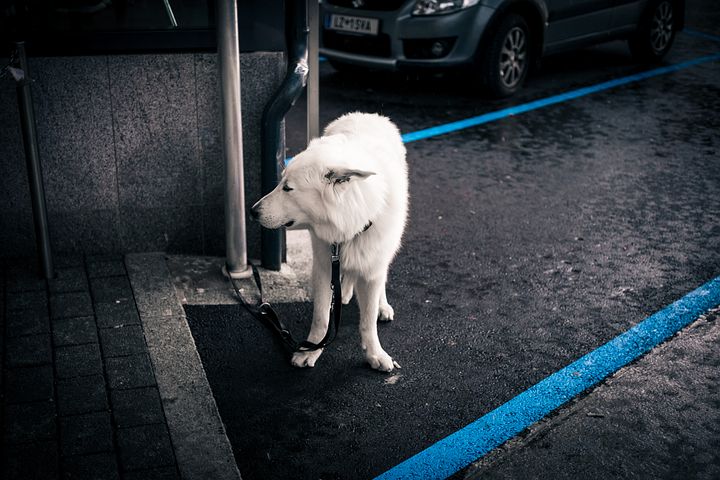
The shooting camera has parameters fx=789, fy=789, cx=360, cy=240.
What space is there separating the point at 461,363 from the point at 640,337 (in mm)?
1085

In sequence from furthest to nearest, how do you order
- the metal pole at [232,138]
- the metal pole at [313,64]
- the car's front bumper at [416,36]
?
1. the car's front bumper at [416,36]
2. the metal pole at [313,64]
3. the metal pole at [232,138]

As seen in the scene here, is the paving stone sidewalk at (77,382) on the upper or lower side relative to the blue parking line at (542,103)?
upper

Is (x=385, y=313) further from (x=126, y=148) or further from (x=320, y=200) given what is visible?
(x=126, y=148)

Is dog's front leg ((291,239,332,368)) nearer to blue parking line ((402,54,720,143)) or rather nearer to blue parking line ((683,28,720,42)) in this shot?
blue parking line ((402,54,720,143))

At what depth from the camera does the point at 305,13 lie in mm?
4660

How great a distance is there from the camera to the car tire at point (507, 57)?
28.5 ft

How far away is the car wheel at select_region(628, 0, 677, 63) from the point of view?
10.4m

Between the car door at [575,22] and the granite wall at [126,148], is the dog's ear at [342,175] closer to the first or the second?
the granite wall at [126,148]

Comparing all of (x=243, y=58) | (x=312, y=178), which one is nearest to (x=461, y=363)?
(x=312, y=178)

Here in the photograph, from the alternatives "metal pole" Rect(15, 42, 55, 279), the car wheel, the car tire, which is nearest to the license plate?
the car tire

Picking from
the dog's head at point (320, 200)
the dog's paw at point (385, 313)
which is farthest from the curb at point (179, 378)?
the dog's paw at point (385, 313)

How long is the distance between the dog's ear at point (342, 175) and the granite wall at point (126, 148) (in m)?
1.52

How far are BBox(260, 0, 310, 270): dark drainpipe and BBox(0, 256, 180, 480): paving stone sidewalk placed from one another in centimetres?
109

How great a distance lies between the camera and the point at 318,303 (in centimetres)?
410
